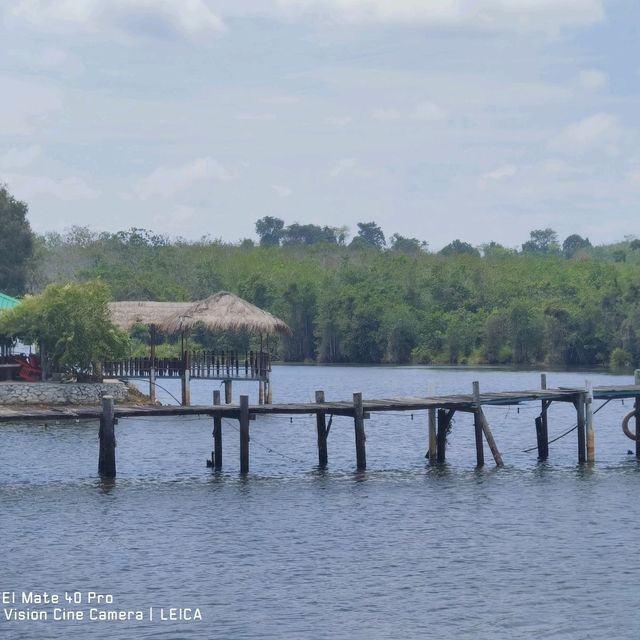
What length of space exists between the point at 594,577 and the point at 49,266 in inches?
6284

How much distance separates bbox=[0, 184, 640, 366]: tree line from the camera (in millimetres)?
134000

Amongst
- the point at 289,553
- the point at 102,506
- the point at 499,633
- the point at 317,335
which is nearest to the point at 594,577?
the point at 499,633

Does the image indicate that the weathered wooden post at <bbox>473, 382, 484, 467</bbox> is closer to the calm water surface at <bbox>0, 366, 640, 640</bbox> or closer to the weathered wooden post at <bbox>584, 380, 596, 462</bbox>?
the calm water surface at <bbox>0, 366, 640, 640</bbox>

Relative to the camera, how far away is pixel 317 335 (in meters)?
149

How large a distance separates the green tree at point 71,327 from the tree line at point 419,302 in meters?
50.4

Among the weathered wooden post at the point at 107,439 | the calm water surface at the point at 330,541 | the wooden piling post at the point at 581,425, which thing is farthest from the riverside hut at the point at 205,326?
the weathered wooden post at the point at 107,439

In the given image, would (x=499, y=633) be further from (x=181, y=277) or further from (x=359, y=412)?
(x=181, y=277)

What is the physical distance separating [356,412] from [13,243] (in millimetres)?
70832

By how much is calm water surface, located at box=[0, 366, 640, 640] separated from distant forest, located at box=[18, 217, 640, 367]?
7155 cm

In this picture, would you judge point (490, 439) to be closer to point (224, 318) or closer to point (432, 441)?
point (432, 441)

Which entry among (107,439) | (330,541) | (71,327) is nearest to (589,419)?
(330,541)

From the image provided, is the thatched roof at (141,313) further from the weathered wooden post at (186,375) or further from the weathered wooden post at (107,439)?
the weathered wooden post at (107,439)

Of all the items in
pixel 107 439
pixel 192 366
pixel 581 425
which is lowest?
pixel 581 425

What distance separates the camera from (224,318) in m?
64.1
